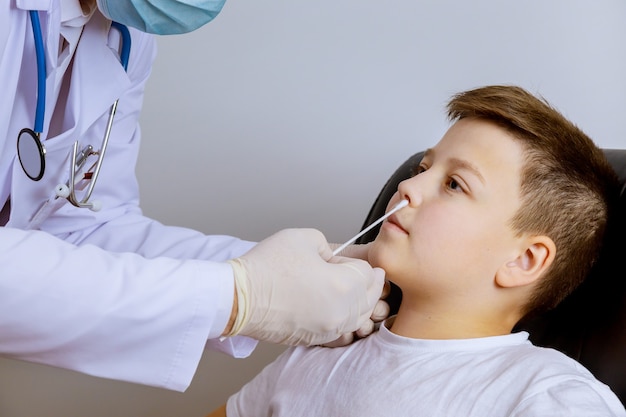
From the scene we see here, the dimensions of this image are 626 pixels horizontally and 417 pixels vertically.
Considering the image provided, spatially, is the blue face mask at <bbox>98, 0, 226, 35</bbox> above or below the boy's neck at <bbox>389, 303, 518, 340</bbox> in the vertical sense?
above

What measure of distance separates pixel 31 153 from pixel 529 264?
0.87 meters

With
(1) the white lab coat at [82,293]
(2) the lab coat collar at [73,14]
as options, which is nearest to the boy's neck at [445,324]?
(1) the white lab coat at [82,293]

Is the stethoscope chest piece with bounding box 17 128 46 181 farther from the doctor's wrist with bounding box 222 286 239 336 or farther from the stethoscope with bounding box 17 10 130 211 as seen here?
the doctor's wrist with bounding box 222 286 239 336

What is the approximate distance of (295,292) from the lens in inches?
45.6

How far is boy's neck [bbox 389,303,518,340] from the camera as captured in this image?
1319mm

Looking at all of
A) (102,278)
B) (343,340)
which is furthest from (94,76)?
(343,340)

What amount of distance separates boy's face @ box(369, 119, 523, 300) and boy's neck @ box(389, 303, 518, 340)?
4 centimetres

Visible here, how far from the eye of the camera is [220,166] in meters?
2.24

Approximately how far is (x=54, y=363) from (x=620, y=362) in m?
0.90

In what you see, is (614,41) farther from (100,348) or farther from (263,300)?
(100,348)

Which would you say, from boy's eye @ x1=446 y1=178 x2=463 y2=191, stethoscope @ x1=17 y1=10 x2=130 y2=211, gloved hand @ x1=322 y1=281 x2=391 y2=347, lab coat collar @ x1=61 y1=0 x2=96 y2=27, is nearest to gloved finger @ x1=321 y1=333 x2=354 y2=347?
gloved hand @ x1=322 y1=281 x2=391 y2=347

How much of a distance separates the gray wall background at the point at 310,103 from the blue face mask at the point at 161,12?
734 millimetres

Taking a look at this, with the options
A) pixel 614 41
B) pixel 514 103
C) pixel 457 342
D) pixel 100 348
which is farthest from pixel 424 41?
pixel 100 348

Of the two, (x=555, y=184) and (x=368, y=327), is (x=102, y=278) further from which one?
(x=555, y=184)
